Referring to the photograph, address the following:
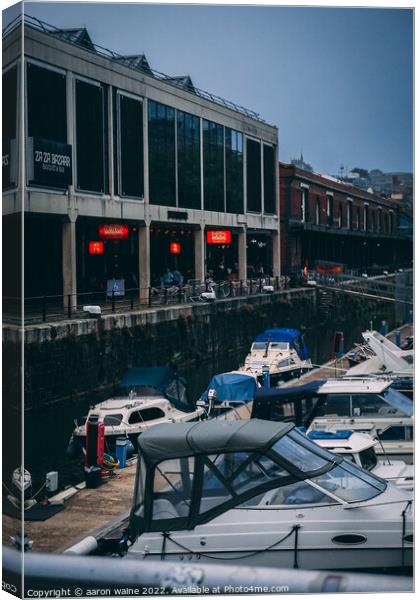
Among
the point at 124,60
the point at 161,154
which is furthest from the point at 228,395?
the point at 124,60

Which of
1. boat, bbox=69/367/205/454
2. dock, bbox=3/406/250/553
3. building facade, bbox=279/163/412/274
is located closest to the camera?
dock, bbox=3/406/250/553

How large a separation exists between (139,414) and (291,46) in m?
4.61

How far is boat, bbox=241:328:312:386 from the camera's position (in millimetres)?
9594

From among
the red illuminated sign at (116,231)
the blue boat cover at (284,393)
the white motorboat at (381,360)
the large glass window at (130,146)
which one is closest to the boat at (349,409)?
the blue boat cover at (284,393)

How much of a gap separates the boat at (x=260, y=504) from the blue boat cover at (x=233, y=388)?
141 cm

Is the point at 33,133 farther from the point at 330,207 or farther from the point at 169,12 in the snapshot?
the point at 330,207

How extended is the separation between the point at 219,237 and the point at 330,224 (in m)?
2.14

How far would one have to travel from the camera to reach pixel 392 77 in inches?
325

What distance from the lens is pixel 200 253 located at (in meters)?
9.51

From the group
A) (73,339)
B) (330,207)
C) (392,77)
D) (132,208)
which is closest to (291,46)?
(392,77)

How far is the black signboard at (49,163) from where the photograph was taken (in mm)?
7465

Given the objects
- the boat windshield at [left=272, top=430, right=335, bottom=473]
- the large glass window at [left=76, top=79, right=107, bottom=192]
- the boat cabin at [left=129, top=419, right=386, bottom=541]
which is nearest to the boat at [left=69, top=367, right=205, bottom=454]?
the boat cabin at [left=129, top=419, right=386, bottom=541]

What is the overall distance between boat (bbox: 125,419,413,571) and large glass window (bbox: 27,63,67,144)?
3.06m

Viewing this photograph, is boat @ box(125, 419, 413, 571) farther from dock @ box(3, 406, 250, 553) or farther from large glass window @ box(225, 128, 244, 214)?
large glass window @ box(225, 128, 244, 214)
